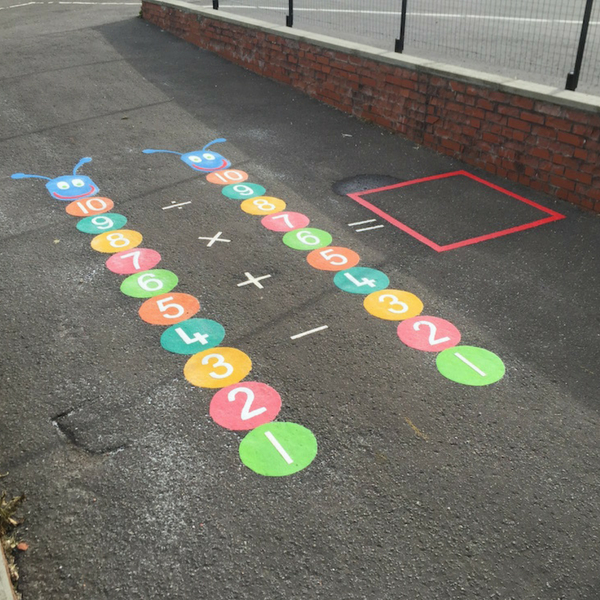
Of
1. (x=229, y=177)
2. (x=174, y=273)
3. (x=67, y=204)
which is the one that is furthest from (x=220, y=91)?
(x=174, y=273)

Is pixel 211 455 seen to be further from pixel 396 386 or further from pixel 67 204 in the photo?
pixel 67 204

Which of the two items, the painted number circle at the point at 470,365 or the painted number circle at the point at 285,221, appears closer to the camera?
the painted number circle at the point at 470,365

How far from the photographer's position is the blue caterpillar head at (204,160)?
8.41 meters

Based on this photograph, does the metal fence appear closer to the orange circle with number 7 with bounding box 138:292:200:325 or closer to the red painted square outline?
the red painted square outline

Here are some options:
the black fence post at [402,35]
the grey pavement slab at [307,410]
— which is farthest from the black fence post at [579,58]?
the black fence post at [402,35]

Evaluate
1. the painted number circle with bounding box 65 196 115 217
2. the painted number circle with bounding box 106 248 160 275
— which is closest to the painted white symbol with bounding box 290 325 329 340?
the painted number circle with bounding box 106 248 160 275

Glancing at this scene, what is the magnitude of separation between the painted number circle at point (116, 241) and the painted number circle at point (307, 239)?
1507mm

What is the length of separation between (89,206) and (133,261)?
1552mm

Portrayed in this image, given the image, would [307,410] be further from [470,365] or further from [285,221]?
[285,221]

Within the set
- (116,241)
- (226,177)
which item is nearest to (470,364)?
(116,241)

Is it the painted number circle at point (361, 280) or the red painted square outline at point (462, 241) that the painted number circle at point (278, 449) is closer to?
the painted number circle at point (361, 280)

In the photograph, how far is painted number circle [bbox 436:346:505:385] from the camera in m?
4.71

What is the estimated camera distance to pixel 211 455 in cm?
404

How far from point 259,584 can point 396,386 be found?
1816 millimetres
